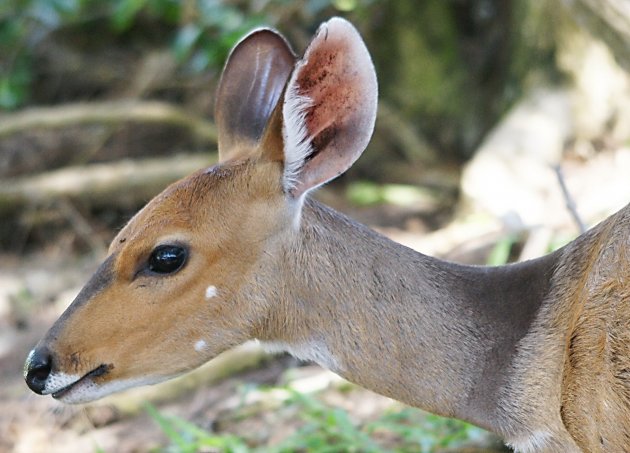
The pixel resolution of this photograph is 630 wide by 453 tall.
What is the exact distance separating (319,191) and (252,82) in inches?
177

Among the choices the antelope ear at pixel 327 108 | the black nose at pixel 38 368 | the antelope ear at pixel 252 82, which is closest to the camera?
the antelope ear at pixel 327 108

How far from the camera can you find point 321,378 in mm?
5035

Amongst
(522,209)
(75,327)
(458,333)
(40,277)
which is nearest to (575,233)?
(522,209)

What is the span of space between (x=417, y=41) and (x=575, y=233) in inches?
143

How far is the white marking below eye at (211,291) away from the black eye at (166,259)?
115 mm

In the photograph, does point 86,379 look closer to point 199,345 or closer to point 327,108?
point 199,345

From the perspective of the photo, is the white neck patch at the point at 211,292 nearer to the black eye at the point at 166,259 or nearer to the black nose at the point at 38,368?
the black eye at the point at 166,259

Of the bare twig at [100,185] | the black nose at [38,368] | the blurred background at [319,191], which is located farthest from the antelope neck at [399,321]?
the bare twig at [100,185]

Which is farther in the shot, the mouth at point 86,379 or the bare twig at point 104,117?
the bare twig at point 104,117

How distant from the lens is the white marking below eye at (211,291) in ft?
10.2

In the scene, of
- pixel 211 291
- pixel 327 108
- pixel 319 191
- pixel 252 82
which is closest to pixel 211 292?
pixel 211 291

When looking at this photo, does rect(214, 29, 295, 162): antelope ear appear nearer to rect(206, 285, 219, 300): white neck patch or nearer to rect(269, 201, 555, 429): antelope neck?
rect(269, 201, 555, 429): antelope neck

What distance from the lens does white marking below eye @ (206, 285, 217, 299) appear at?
310 cm

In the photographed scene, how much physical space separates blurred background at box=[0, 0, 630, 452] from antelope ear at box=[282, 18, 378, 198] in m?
1.36
